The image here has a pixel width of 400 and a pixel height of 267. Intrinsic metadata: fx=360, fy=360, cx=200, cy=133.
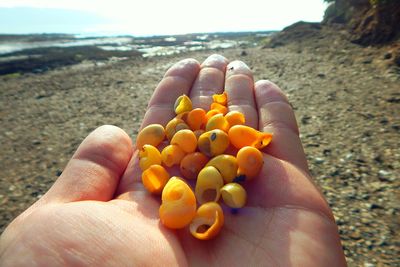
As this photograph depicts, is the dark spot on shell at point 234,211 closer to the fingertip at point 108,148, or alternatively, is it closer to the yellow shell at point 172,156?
the yellow shell at point 172,156

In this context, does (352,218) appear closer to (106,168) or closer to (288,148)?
(288,148)

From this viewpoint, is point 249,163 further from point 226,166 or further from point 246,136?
point 246,136

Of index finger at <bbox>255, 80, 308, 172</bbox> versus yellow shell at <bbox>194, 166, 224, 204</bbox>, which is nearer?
yellow shell at <bbox>194, 166, 224, 204</bbox>

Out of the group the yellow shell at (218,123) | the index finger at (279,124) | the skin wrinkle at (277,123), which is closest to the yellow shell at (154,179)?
the yellow shell at (218,123)

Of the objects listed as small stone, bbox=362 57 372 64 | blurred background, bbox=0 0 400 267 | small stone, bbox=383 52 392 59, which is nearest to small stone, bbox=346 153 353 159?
blurred background, bbox=0 0 400 267

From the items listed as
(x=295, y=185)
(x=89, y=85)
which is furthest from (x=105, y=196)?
(x=89, y=85)

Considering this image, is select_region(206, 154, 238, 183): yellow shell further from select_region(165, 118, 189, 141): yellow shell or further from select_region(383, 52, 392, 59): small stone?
select_region(383, 52, 392, 59): small stone
